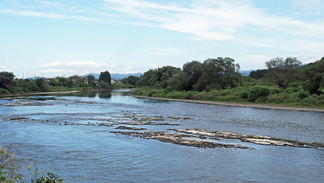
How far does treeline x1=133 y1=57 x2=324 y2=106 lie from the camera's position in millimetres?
58156

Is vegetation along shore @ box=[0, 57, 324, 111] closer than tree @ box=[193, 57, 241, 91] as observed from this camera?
Yes

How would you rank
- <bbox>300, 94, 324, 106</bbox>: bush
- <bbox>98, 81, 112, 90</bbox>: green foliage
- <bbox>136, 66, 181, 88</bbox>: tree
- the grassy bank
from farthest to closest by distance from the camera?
<bbox>98, 81, 112, 90</bbox>: green foliage < <bbox>136, 66, 181, 88</bbox>: tree < the grassy bank < <bbox>300, 94, 324, 106</bbox>: bush

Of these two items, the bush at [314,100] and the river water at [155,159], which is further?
the bush at [314,100]

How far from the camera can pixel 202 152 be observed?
20312 millimetres

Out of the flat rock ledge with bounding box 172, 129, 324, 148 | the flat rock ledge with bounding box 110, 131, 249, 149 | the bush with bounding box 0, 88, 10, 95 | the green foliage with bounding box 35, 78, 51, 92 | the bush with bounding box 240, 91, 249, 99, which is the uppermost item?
the green foliage with bounding box 35, 78, 51, 92

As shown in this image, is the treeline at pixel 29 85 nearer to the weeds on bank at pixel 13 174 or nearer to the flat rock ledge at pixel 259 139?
the flat rock ledge at pixel 259 139

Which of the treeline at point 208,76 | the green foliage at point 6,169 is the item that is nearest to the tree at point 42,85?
the treeline at point 208,76

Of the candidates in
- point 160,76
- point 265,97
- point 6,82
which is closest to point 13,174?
point 265,97

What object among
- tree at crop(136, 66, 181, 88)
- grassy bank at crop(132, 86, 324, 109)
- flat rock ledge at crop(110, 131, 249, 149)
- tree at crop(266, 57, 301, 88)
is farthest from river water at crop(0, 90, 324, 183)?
tree at crop(136, 66, 181, 88)

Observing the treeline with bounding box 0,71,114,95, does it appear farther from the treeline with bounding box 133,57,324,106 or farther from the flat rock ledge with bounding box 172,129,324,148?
the flat rock ledge with bounding box 172,129,324,148

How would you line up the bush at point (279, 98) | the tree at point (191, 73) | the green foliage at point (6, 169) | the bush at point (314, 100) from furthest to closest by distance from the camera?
the tree at point (191, 73), the bush at point (279, 98), the bush at point (314, 100), the green foliage at point (6, 169)

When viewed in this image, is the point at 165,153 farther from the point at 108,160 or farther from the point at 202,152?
the point at 108,160

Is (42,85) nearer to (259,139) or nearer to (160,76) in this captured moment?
(160,76)

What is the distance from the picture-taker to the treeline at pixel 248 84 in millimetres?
58156
